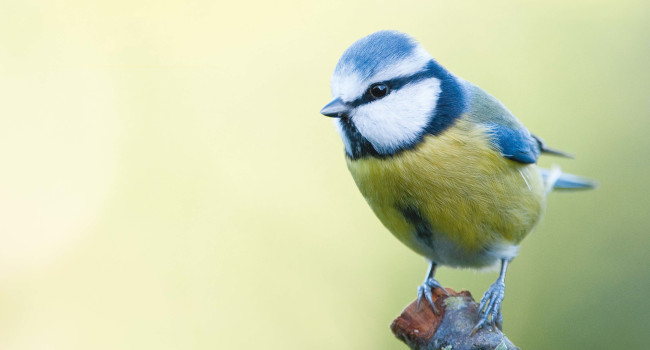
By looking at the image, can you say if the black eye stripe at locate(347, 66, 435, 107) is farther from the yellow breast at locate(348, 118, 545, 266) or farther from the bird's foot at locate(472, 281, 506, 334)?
the bird's foot at locate(472, 281, 506, 334)

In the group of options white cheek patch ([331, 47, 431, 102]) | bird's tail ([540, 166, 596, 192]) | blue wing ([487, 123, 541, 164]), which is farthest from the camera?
bird's tail ([540, 166, 596, 192])

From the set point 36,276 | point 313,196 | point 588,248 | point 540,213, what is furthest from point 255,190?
point 540,213

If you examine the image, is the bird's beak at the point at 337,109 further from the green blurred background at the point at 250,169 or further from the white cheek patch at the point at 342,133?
the green blurred background at the point at 250,169

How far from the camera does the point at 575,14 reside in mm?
3781

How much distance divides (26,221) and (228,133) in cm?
117

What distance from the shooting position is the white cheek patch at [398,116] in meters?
1.90

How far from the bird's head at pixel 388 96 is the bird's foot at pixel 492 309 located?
0.43m

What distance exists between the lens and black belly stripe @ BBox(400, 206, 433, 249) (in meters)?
2.02

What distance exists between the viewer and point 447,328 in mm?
1503

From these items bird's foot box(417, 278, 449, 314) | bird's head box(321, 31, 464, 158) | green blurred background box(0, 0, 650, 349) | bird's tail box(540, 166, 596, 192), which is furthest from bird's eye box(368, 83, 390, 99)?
green blurred background box(0, 0, 650, 349)

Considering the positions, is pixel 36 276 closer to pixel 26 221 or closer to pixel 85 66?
pixel 26 221

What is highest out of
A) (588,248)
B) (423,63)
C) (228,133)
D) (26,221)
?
(423,63)

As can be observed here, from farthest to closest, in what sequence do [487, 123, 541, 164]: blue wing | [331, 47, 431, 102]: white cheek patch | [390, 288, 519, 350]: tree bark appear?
[487, 123, 541, 164]: blue wing
[331, 47, 431, 102]: white cheek patch
[390, 288, 519, 350]: tree bark

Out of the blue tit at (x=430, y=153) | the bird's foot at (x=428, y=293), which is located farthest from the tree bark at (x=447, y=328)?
the blue tit at (x=430, y=153)
